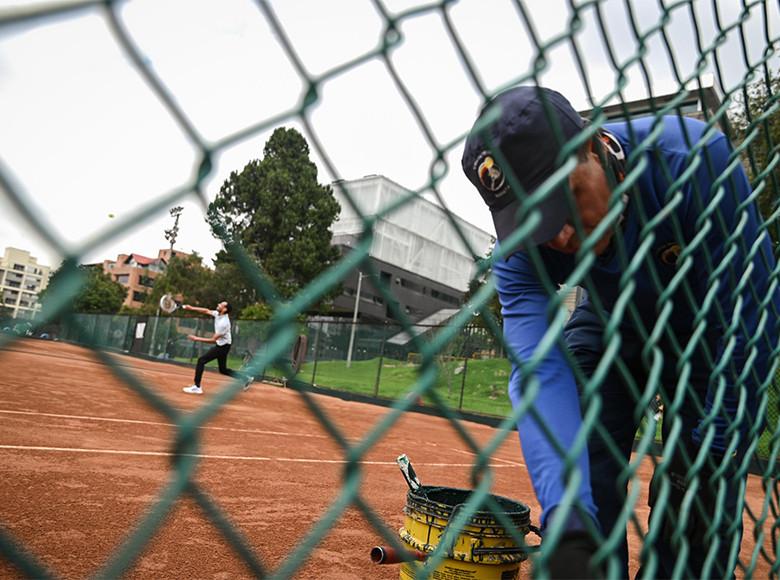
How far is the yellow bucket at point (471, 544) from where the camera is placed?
2170 millimetres

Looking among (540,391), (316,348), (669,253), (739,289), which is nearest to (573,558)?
(540,391)

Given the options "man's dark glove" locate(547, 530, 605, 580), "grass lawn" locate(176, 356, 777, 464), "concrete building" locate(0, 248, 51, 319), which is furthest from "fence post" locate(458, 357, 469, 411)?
"concrete building" locate(0, 248, 51, 319)

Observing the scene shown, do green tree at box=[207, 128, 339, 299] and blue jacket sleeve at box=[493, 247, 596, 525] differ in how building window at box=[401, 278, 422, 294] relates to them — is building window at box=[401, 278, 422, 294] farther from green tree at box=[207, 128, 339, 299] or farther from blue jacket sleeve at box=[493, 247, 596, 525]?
blue jacket sleeve at box=[493, 247, 596, 525]

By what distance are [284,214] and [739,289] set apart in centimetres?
3436

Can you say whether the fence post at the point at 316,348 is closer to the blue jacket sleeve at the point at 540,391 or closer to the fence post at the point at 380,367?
the fence post at the point at 380,367

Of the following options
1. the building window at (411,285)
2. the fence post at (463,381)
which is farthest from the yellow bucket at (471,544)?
the building window at (411,285)

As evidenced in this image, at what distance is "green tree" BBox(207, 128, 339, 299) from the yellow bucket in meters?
32.0

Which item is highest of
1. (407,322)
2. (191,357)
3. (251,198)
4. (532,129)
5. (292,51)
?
(251,198)

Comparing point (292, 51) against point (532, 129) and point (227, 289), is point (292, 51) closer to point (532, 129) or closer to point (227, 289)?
point (532, 129)

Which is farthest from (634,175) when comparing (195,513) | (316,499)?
(316,499)

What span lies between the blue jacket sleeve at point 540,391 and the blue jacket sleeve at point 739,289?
32 cm

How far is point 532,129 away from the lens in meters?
1.38

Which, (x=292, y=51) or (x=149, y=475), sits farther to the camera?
(x=149, y=475)

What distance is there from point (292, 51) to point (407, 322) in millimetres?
381
